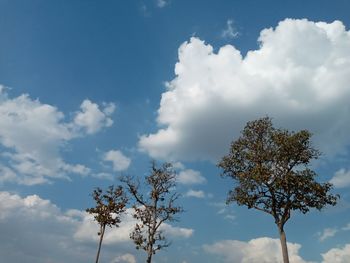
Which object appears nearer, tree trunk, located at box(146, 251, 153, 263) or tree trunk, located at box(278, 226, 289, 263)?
tree trunk, located at box(278, 226, 289, 263)

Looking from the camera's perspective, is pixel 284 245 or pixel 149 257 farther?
pixel 149 257

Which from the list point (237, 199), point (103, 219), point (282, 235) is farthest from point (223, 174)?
point (103, 219)

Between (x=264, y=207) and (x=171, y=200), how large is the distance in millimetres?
13462

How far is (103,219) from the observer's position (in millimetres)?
60250

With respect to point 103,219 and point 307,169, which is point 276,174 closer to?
point 307,169

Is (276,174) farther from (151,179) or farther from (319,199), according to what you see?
(151,179)

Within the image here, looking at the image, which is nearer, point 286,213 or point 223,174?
point 286,213

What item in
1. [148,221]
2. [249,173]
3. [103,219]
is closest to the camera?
[249,173]

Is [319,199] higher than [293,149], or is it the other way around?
[293,149]

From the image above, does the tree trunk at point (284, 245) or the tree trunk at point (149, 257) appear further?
the tree trunk at point (149, 257)

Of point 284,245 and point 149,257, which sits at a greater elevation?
point 149,257

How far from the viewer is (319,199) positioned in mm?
46031

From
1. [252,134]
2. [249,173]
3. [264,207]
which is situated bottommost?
[264,207]

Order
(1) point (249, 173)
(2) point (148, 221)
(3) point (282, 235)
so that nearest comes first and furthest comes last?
(3) point (282, 235)
(1) point (249, 173)
(2) point (148, 221)
